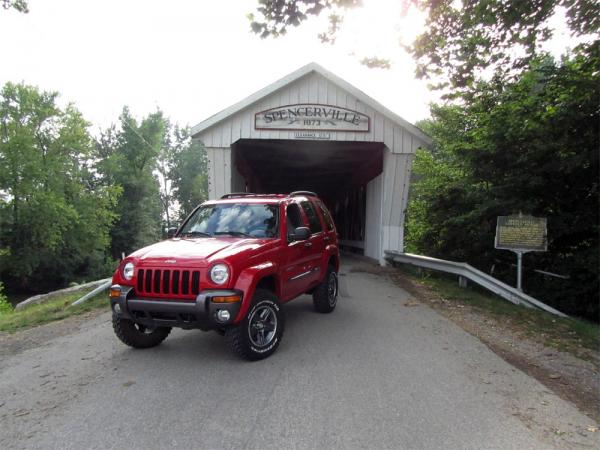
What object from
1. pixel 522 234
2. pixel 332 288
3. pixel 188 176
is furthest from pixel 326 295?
pixel 188 176

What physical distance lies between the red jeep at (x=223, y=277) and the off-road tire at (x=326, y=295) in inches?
30.9

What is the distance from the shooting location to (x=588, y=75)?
8445 millimetres

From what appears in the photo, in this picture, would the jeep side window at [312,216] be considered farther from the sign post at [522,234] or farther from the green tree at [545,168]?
the green tree at [545,168]

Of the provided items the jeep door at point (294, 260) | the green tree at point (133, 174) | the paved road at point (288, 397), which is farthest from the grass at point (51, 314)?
the green tree at point (133, 174)

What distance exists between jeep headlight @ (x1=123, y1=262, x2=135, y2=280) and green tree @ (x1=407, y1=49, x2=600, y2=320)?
27.4 ft

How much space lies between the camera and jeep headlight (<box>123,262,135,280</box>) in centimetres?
490

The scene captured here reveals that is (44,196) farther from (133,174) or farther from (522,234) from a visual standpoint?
(522,234)

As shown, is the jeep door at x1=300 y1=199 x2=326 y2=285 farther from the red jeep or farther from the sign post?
the sign post

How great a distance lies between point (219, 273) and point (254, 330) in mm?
→ 837

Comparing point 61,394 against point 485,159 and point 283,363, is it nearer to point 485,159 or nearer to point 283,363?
point 283,363

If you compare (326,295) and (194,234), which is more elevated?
(194,234)

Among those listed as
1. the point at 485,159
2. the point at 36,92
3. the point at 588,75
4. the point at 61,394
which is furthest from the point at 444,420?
the point at 36,92

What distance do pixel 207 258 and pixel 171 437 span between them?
1.87 metres

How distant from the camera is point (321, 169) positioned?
20.7 m
